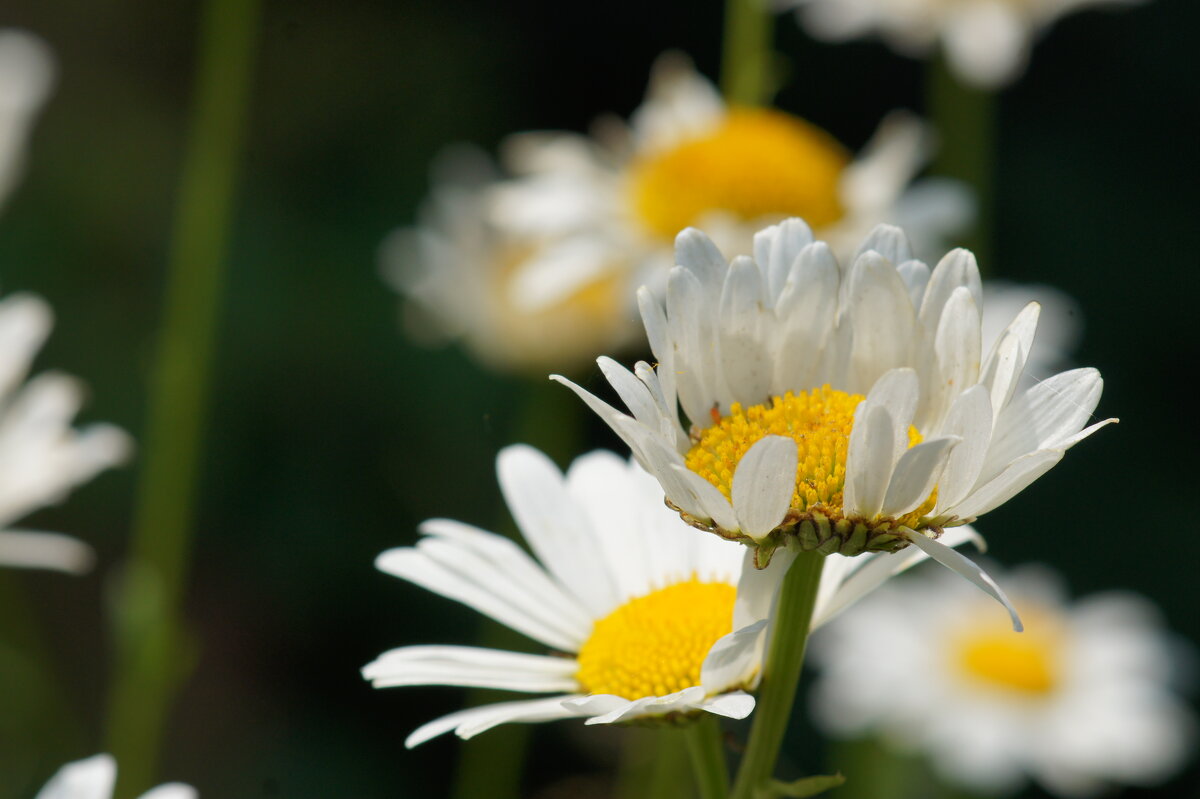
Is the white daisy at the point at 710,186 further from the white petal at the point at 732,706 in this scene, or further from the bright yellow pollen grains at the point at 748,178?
the white petal at the point at 732,706

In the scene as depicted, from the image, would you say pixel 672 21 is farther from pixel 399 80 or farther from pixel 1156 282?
pixel 1156 282

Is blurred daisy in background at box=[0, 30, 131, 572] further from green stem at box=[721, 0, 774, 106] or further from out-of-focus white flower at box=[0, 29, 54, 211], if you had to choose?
green stem at box=[721, 0, 774, 106]

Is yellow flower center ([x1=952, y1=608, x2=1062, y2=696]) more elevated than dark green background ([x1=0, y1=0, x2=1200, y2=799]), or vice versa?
dark green background ([x1=0, y1=0, x2=1200, y2=799])

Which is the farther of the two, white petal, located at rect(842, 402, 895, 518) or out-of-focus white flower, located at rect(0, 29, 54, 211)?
out-of-focus white flower, located at rect(0, 29, 54, 211)

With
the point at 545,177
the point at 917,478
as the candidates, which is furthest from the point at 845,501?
the point at 545,177

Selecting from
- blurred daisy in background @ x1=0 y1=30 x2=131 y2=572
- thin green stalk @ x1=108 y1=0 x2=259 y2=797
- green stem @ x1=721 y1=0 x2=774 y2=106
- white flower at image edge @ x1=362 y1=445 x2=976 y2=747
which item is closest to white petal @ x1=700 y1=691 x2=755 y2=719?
white flower at image edge @ x1=362 y1=445 x2=976 y2=747

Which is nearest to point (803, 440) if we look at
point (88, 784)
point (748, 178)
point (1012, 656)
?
point (88, 784)

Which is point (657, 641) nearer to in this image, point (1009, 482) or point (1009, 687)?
point (1009, 482)

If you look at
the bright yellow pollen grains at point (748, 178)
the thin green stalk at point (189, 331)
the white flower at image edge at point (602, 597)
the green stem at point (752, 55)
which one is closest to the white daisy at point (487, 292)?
the bright yellow pollen grains at point (748, 178)

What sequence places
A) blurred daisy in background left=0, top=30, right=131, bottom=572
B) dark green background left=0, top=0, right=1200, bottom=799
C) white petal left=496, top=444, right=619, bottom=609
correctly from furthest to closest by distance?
dark green background left=0, top=0, right=1200, bottom=799 < blurred daisy in background left=0, top=30, right=131, bottom=572 < white petal left=496, top=444, right=619, bottom=609
